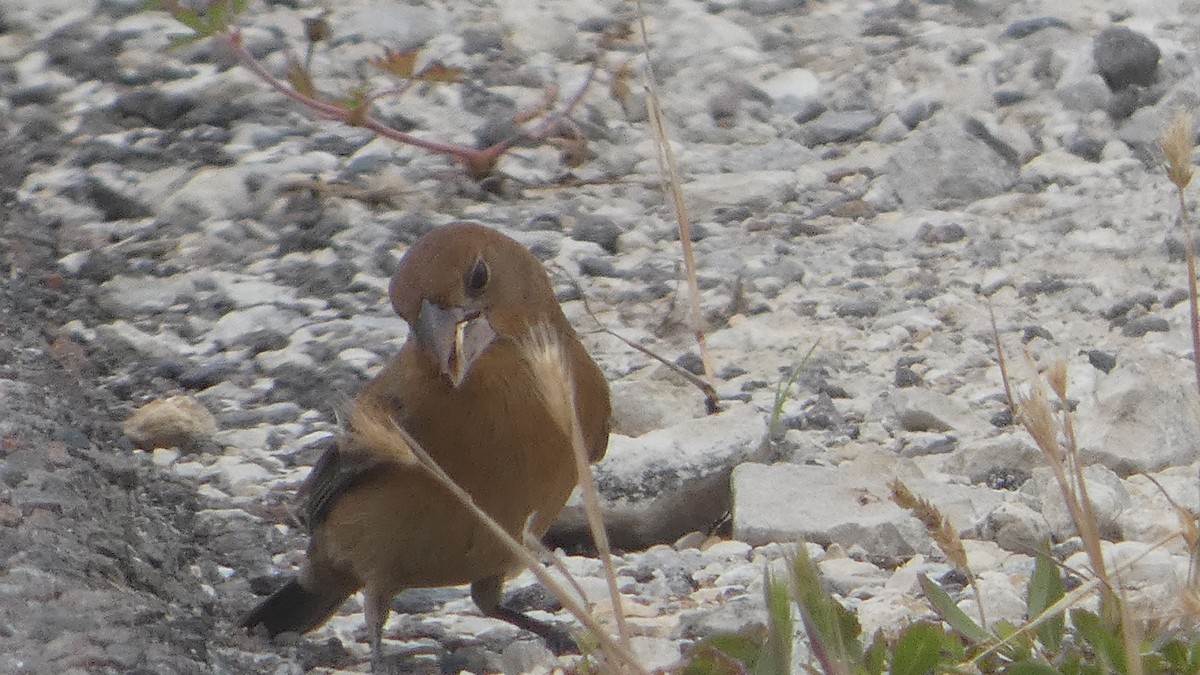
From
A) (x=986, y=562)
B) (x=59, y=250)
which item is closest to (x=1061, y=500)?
(x=986, y=562)

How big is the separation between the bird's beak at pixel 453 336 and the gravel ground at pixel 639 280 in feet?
1.70

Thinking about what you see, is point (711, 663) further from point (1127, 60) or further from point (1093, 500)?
point (1127, 60)

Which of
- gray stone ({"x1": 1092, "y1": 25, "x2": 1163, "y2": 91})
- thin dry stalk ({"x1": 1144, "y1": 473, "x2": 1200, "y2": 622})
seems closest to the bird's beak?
thin dry stalk ({"x1": 1144, "y1": 473, "x2": 1200, "y2": 622})

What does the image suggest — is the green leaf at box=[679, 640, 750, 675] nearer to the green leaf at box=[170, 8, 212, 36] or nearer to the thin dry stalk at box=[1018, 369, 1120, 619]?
the thin dry stalk at box=[1018, 369, 1120, 619]

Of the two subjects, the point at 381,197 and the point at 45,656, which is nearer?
the point at 45,656

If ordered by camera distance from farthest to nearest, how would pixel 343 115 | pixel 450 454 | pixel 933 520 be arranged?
pixel 343 115
pixel 450 454
pixel 933 520

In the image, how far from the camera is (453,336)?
3.59 m

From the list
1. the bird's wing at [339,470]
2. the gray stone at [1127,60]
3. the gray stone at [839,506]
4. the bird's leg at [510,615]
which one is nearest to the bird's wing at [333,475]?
the bird's wing at [339,470]

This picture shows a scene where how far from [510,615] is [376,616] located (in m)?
0.28

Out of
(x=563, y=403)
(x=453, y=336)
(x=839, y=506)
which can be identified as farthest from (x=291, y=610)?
(x=563, y=403)

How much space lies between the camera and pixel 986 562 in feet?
11.4

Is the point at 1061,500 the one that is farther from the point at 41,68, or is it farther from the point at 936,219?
the point at 41,68

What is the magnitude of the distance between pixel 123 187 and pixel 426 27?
Result: 1402mm

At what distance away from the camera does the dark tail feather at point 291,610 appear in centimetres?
356
